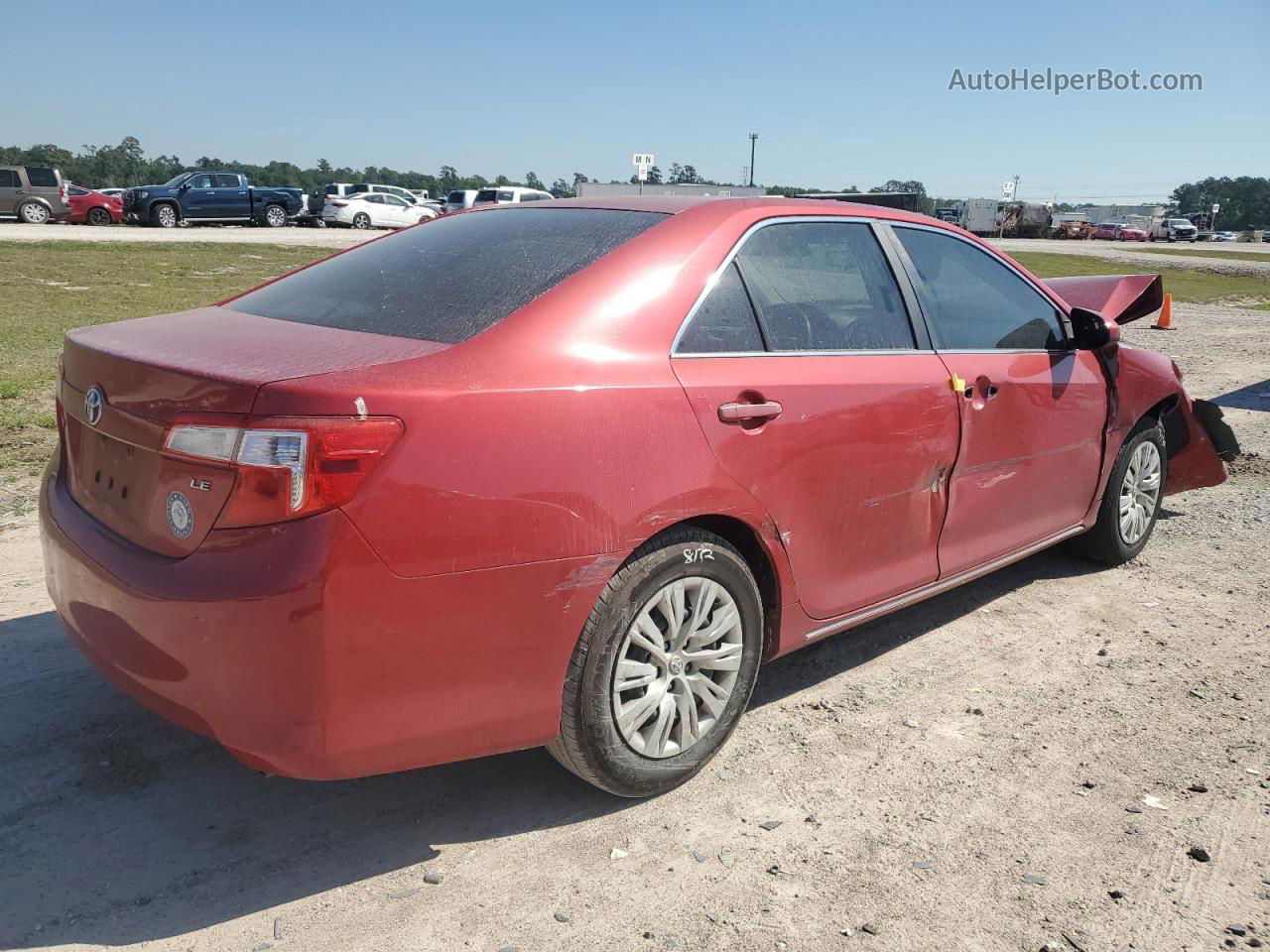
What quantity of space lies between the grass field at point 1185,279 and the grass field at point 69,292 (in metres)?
17.1

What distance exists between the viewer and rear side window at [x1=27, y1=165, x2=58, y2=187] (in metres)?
30.5

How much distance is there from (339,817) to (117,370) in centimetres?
133

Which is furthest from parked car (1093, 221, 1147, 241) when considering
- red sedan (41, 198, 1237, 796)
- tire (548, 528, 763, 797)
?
tire (548, 528, 763, 797)

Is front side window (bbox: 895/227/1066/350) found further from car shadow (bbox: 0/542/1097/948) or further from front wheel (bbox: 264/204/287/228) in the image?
front wheel (bbox: 264/204/287/228)

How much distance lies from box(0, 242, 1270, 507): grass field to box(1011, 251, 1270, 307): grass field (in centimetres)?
6

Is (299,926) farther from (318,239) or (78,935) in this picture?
(318,239)

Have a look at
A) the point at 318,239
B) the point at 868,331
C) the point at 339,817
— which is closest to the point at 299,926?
the point at 339,817

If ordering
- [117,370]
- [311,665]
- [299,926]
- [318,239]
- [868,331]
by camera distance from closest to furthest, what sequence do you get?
[311,665]
[299,926]
[117,370]
[868,331]
[318,239]

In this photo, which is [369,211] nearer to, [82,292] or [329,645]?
[82,292]

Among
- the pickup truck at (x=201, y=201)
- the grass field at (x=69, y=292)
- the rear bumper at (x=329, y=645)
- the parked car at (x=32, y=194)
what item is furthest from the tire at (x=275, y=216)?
the rear bumper at (x=329, y=645)

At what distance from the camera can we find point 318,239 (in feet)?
88.7

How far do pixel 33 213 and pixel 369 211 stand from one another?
10157 mm

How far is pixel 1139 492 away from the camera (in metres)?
5.05

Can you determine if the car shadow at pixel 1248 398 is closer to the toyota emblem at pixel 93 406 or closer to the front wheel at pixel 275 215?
the toyota emblem at pixel 93 406
